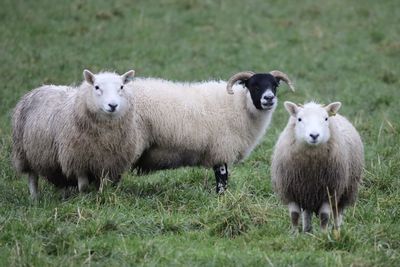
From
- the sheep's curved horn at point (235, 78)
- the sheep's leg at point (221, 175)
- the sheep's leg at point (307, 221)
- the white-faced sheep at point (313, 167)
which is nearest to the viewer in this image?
the white-faced sheep at point (313, 167)

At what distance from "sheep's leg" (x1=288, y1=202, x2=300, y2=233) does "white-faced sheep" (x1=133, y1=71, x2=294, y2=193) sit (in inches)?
69.7

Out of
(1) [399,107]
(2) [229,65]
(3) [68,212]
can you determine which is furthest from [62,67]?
(3) [68,212]

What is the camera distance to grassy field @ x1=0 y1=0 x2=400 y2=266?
632 centimetres

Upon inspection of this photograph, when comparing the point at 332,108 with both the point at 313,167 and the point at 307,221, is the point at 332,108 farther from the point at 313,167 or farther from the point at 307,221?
the point at 307,221

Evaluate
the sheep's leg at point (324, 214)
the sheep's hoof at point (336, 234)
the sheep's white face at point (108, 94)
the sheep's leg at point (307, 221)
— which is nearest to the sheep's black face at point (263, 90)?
the sheep's white face at point (108, 94)

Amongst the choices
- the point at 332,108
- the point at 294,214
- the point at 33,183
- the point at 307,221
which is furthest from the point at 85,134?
the point at 332,108

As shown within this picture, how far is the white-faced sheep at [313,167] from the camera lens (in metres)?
6.93

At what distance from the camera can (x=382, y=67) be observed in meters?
15.1

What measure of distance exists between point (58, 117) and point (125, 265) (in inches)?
119

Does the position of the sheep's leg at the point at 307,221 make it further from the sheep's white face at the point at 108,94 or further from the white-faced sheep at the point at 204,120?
the sheep's white face at the point at 108,94

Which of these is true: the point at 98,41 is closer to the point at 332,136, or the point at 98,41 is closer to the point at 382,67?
the point at 382,67

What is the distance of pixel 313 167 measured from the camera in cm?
696

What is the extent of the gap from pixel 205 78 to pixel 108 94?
6382mm

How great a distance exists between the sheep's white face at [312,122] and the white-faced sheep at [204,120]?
1944 millimetres
